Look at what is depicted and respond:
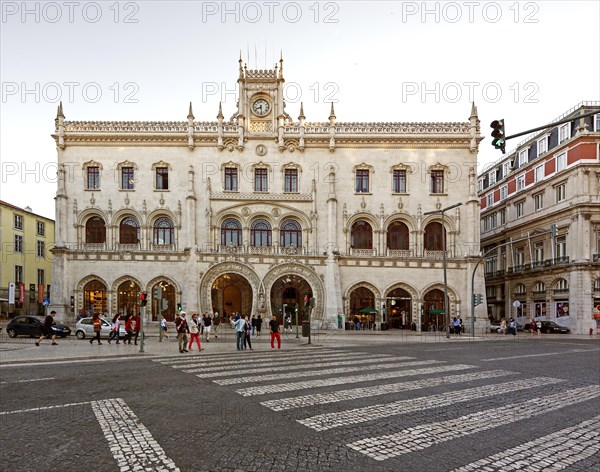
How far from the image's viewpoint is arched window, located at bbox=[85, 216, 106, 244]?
4016 cm

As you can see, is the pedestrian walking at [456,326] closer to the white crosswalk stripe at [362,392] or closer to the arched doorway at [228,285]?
the arched doorway at [228,285]

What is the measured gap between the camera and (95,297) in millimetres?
39531

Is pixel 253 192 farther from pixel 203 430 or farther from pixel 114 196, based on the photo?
pixel 203 430

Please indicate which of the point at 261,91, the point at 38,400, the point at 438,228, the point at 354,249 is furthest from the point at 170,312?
the point at 38,400

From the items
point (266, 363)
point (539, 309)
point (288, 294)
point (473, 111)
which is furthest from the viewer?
point (539, 309)

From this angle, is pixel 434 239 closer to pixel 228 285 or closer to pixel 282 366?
pixel 228 285

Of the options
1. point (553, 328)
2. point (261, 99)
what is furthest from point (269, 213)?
point (553, 328)

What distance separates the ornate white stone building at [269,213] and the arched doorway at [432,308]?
12 centimetres

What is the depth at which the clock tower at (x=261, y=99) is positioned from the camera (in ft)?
137

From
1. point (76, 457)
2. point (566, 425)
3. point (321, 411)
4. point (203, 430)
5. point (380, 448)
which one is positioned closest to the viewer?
point (76, 457)

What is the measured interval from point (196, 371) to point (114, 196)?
30.7 meters

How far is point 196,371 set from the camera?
13.3 m

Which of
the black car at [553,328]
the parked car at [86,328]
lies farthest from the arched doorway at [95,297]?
the black car at [553,328]

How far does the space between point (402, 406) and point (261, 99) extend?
3725 centimetres
